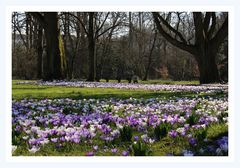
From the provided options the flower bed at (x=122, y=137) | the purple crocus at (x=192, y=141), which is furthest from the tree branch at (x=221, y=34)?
the purple crocus at (x=192, y=141)

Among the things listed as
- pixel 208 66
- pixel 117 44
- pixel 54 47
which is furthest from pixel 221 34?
pixel 117 44

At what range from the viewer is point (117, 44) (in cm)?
4416

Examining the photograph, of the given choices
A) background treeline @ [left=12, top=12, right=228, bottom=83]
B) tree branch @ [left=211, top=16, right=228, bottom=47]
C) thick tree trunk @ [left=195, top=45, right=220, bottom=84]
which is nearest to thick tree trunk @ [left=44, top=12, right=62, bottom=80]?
background treeline @ [left=12, top=12, right=228, bottom=83]

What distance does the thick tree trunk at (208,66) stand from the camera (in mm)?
23281

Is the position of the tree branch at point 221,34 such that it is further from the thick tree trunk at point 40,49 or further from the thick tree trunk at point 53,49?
the thick tree trunk at point 40,49

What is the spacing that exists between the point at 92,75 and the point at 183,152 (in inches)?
955

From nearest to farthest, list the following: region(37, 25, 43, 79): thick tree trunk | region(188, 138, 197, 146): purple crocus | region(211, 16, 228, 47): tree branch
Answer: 1. region(188, 138, 197, 146): purple crocus
2. region(211, 16, 228, 47): tree branch
3. region(37, 25, 43, 79): thick tree trunk

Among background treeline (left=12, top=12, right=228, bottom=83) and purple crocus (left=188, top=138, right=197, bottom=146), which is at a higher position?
background treeline (left=12, top=12, right=228, bottom=83)

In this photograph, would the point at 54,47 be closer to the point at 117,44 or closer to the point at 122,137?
the point at 117,44

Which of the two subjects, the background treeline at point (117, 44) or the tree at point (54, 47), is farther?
the tree at point (54, 47)

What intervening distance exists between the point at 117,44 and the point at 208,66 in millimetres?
21963

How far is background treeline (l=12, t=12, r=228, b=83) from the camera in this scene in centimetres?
2409

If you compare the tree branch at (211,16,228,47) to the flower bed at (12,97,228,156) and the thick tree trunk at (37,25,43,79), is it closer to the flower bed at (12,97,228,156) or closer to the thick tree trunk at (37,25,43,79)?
the thick tree trunk at (37,25,43,79)
